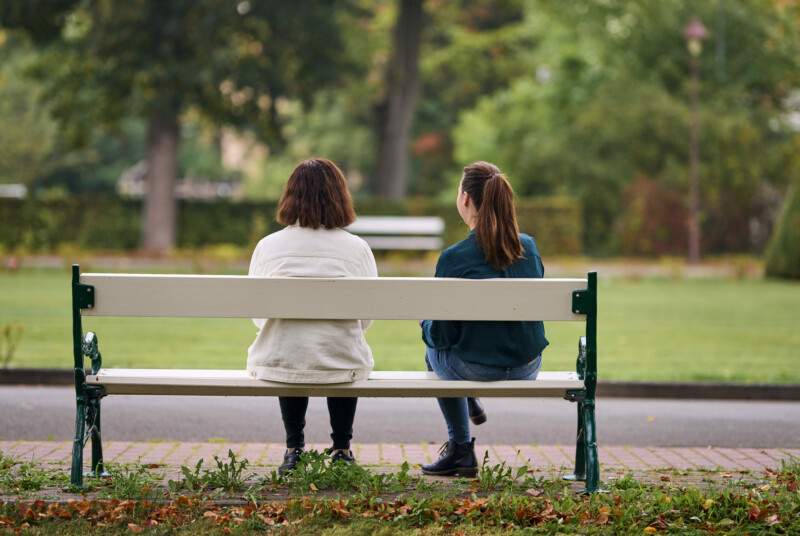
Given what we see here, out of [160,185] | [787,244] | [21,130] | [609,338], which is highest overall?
[21,130]

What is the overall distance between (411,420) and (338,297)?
305 cm

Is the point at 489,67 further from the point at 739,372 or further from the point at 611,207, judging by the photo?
the point at 739,372

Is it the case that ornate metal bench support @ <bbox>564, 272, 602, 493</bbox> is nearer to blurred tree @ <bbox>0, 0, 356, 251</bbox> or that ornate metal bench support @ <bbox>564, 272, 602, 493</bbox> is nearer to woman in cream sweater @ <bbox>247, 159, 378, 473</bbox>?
woman in cream sweater @ <bbox>247, 159, 378, 473</bbox>

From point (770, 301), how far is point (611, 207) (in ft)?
49.5

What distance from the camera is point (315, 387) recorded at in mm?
4668

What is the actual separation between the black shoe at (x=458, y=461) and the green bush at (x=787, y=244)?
18.7 meters

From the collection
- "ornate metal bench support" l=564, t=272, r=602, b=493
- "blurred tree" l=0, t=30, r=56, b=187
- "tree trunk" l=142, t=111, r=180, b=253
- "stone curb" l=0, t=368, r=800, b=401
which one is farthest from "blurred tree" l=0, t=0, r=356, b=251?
"ornate metal bench support" l=564, t=272, r=602, b=493

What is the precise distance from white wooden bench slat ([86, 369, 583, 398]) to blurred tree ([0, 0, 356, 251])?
22320 millimetres

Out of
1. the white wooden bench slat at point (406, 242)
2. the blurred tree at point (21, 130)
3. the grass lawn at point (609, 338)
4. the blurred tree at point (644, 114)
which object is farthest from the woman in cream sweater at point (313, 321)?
the blurred tree at point (21, 130)

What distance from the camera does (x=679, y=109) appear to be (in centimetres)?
3256

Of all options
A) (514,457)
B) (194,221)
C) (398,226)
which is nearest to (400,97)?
(398,226)

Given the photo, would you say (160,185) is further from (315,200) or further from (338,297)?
(338,297)

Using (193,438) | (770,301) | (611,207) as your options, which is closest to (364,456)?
(193,438)

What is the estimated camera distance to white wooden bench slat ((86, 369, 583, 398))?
4.64 metres
